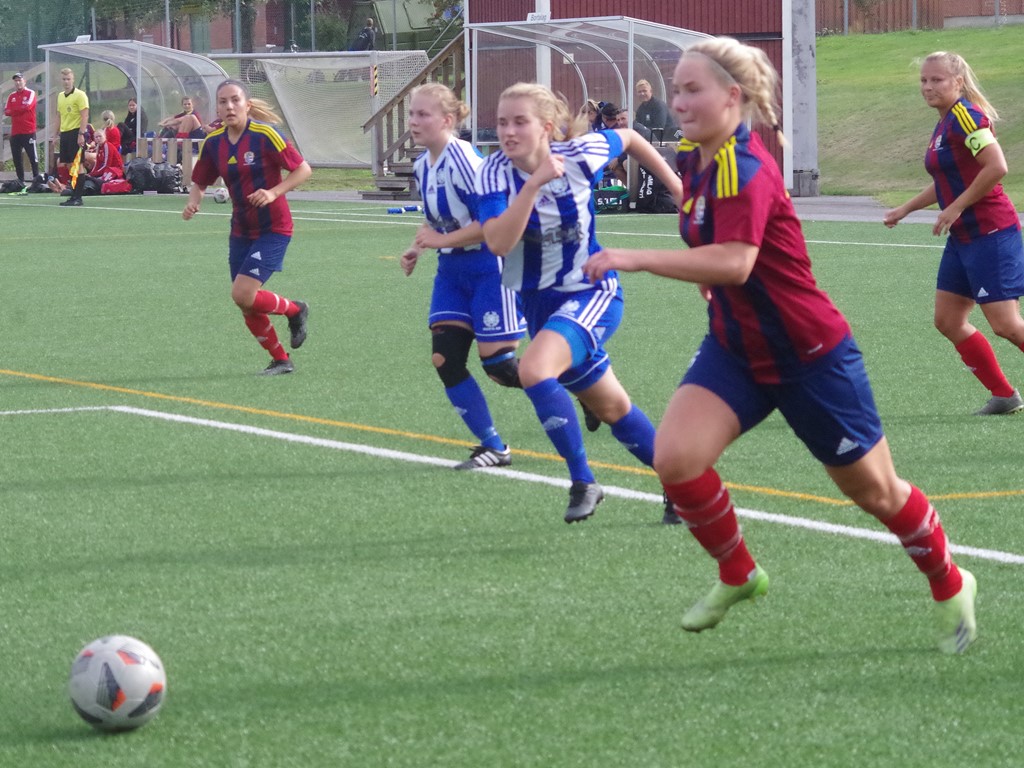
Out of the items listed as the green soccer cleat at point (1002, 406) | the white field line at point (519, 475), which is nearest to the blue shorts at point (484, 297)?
the white field line at point (519, 475)

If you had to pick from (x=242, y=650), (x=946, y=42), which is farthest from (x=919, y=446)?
(x=946, y=42)

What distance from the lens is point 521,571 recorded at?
19.3ft

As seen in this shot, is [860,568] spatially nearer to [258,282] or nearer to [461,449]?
[461,449]

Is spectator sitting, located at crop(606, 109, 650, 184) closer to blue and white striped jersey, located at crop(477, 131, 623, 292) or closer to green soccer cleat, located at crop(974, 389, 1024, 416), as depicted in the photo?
green soccer cleat, located at crop(974, 389, 1024, 416)

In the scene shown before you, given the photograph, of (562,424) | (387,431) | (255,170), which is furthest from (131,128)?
(562,424)

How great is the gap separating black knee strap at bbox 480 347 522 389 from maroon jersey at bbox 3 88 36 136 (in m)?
28.4

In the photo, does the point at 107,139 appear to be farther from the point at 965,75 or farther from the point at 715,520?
the point at 715,520

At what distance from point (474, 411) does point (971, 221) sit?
9.52 ft

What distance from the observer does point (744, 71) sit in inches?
182

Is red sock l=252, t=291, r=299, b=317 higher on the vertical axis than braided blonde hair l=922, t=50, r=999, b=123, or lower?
lower

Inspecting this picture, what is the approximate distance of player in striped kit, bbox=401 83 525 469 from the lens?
307 inches

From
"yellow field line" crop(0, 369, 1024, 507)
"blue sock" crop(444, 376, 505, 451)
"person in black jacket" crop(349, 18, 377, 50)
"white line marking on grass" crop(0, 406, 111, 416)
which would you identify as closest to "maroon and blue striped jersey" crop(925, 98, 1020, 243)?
"yellow field line" crop(0, 369, 1024, 507)

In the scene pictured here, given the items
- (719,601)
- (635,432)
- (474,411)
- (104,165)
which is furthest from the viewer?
(104,165)

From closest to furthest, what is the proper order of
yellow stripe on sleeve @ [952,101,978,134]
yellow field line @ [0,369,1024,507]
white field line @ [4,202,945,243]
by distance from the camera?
yellow field line @ [0,369,1024,507] < yellow stripe on sleeve @ [952,101,978,134] < white field line @ [4,202,945,243]
